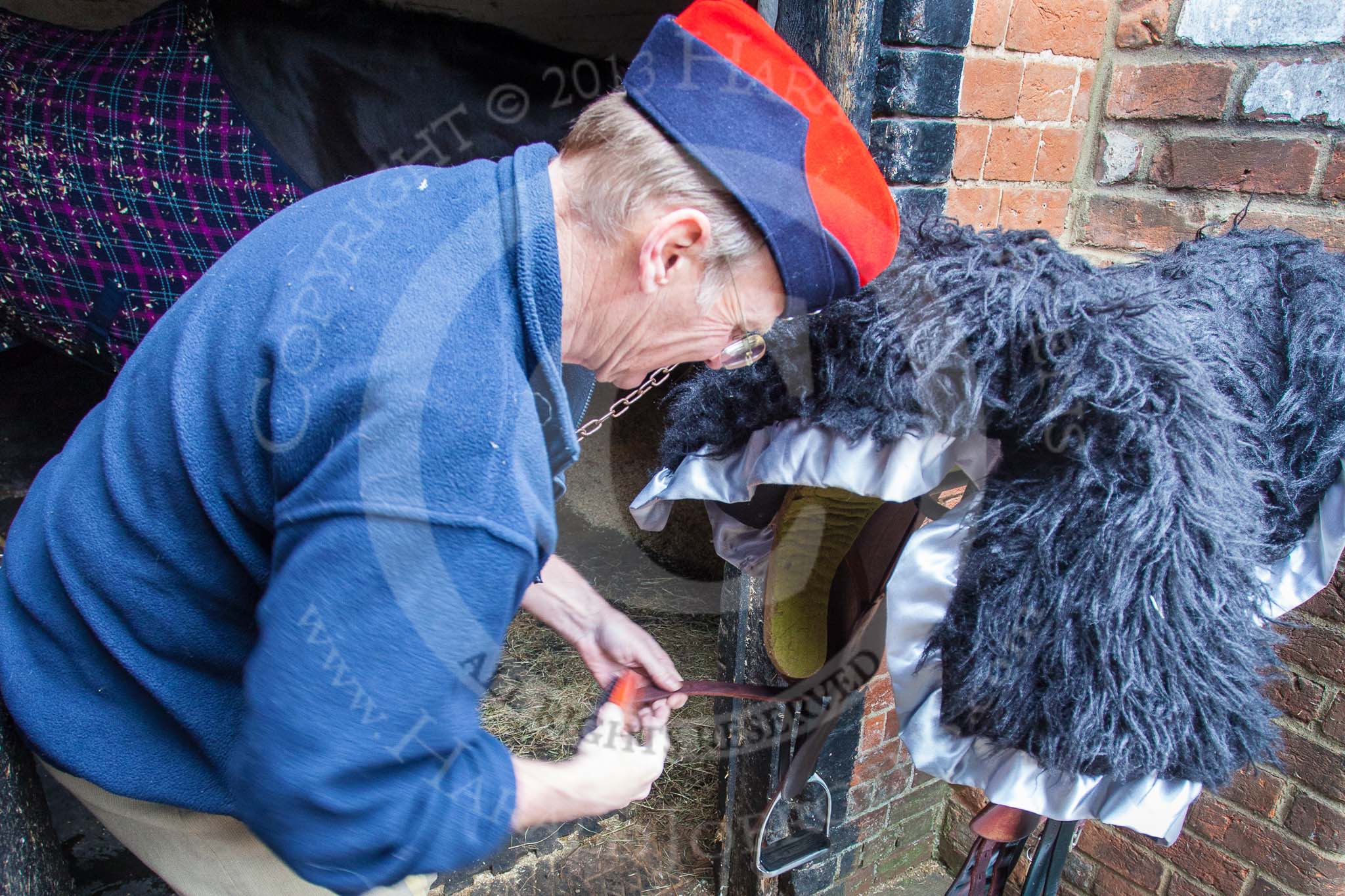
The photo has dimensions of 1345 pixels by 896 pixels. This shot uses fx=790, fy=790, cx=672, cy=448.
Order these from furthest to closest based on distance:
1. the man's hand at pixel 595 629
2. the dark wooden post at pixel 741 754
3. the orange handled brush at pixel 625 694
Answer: the dark wooden post at pixel 741 754, the man's hand at pixel 595 629, the orange handled brush at pixel 625 694

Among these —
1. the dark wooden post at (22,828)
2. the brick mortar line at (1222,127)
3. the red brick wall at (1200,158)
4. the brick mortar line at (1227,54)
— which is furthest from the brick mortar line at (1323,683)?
the dark wooden post at (22,828)

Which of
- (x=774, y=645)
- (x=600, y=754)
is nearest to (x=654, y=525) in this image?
(x=774, y=645)

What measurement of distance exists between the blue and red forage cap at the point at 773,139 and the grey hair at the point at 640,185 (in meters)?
0.01

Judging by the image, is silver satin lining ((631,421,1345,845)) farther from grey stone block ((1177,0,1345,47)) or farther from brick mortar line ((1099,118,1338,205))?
grey stone block ((1177,0,1345,47))

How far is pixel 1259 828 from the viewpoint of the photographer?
1375 millimetres

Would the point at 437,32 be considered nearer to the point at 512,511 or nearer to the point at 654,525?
the point at 654,525

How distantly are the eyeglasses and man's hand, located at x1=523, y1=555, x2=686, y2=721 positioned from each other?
1.36ft

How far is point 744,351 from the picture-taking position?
87cm

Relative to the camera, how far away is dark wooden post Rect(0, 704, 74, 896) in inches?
33.3

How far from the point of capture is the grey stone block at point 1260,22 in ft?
3.66

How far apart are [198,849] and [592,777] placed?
53cm

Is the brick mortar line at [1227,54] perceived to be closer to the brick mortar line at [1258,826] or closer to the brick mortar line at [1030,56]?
the brick mortar line at [1030,56]

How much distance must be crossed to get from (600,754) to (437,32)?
167 cm

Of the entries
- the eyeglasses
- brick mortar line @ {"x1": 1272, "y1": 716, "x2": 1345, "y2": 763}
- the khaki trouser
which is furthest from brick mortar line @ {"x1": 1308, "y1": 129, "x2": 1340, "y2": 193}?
the khaki trouser
